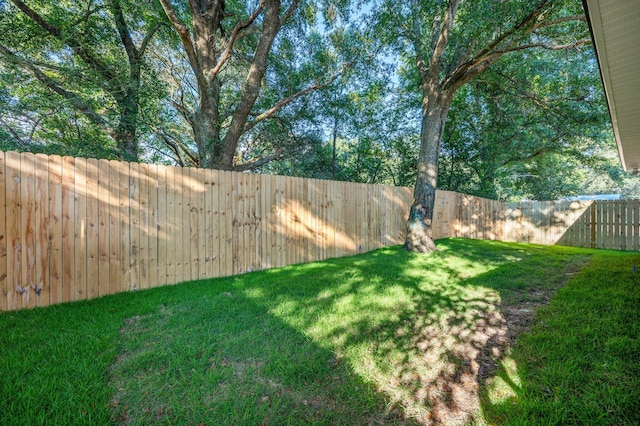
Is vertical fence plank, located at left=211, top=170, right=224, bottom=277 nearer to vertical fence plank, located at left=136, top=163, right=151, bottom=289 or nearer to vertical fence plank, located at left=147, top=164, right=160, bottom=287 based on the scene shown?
vertical fence plank, located at left=147, top=164, right=160, bottom=287

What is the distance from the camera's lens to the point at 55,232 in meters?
2.82

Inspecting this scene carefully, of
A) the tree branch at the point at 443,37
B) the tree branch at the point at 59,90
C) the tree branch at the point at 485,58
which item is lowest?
the tree branch at the point at 59,90

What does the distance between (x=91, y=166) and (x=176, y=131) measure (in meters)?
6.84

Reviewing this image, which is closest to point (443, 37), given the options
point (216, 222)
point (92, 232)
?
point (216, 222)

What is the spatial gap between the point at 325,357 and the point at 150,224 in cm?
287

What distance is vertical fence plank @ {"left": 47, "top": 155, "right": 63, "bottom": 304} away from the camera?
9.16 ft

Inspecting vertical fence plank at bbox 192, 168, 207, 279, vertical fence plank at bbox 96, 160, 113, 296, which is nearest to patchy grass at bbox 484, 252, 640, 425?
vertical fence plank at bbox 192, 168, 207, 279

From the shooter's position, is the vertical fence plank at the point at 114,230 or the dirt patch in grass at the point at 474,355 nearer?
the dirt patch in grass at the point at 474,355

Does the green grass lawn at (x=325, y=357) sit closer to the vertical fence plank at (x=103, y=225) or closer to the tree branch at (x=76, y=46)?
the vertical fence plank at (x=103, y=225)

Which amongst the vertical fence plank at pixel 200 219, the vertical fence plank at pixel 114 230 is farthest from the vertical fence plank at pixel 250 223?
the vertical fence plank at pixel 114 230

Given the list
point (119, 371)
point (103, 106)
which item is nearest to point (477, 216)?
point (119, 371)

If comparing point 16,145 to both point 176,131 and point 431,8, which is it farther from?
point 431,8

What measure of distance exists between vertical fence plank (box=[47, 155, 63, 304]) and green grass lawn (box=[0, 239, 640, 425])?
26 cm

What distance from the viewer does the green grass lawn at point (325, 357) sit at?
1430 mm
